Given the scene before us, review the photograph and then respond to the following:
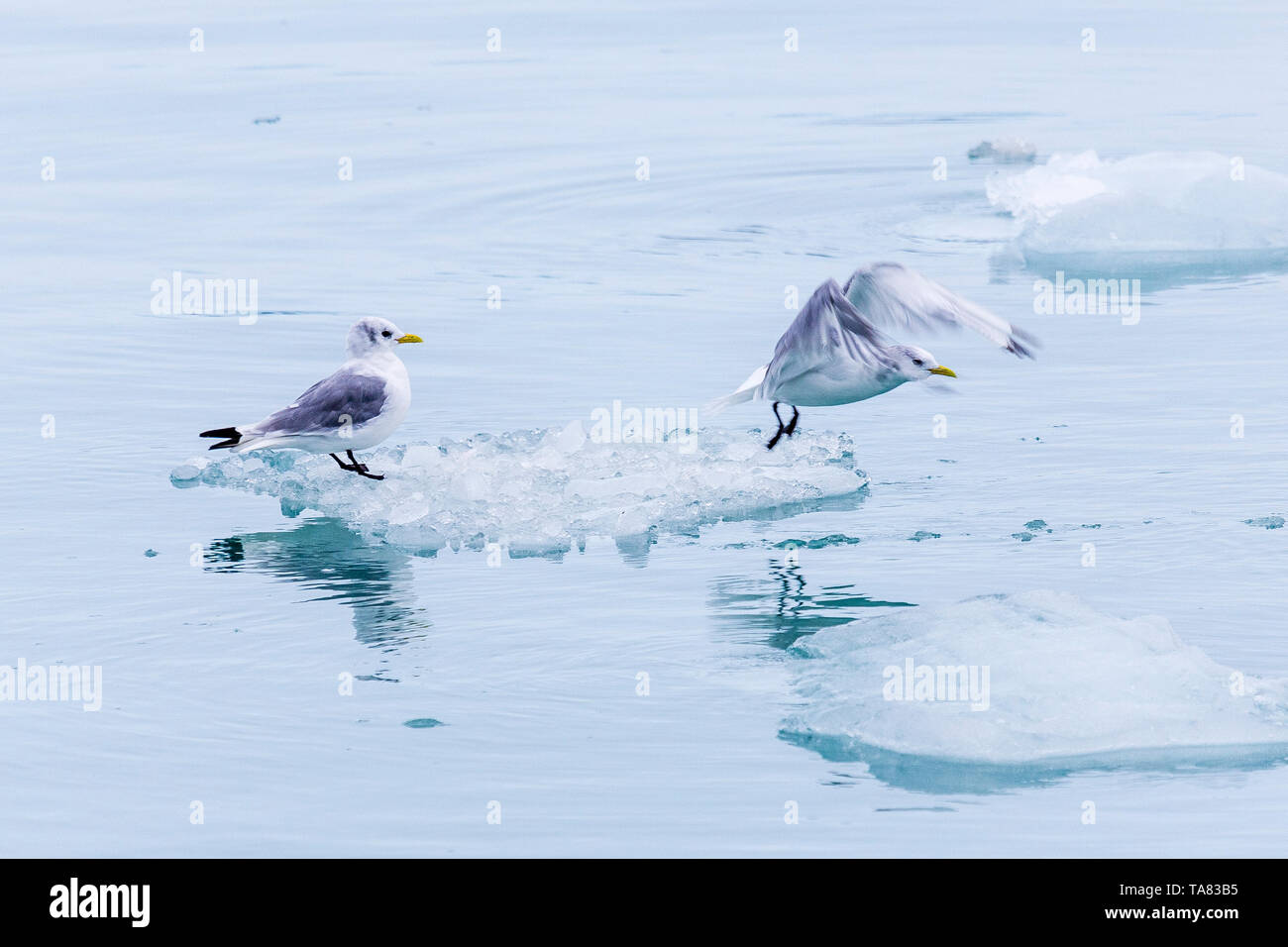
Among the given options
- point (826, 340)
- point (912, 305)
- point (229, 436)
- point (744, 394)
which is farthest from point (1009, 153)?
point (229, 436)

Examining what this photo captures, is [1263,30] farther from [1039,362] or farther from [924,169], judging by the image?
[1039,362]

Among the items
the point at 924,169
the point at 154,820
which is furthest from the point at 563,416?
the point at 924,169

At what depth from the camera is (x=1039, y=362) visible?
1232 centimetres

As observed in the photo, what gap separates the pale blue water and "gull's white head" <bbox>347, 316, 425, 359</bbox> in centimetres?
74

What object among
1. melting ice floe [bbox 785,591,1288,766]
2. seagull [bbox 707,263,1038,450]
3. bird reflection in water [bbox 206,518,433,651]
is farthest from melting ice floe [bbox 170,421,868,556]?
melting ice floe [bbox 785,591,1288,766]

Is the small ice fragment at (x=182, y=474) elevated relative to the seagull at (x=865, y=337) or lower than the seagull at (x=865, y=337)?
lower

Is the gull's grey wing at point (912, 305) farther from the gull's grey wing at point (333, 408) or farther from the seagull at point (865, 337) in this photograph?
the gull's grey wing at point (333, 408)

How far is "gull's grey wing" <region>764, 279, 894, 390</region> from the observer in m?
8.48

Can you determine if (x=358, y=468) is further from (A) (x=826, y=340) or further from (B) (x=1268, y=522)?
(B) (x=1268, y=522)

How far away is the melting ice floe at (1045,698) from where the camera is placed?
21.5ft

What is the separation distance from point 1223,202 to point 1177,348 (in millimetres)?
3679

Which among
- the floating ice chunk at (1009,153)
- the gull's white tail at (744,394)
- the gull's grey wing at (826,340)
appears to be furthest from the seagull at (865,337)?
the floating ice chunk at (1009,153)

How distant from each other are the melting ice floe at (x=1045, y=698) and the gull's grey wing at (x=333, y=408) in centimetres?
308

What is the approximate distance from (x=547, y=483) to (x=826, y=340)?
171cm
